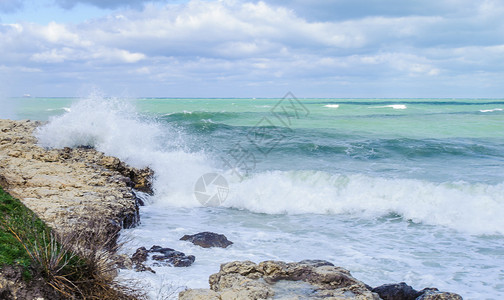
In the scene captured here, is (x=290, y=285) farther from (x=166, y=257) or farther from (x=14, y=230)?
(x=14, y=230)

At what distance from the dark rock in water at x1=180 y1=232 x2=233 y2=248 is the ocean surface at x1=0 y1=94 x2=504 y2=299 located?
18 cm

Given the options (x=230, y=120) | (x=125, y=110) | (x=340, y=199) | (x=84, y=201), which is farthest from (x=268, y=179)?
(x=230, y=120)

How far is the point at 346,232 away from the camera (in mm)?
8547

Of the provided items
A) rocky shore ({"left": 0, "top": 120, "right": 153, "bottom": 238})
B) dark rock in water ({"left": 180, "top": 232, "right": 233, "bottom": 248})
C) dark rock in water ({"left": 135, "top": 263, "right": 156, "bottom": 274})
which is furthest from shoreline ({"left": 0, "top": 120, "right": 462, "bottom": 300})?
dark rock in water ({"left": 180, "top": 232, "right": 233, "bottom": 248})

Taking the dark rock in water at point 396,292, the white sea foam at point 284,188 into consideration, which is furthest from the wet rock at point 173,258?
the white sea foam at point 284,188

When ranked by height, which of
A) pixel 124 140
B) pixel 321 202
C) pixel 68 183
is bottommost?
pixel 321 202

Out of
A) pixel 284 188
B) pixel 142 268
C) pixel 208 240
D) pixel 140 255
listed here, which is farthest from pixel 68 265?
pixel 284 188

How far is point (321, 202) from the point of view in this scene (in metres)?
10.9

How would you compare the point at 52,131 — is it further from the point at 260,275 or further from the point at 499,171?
the point at 499,171

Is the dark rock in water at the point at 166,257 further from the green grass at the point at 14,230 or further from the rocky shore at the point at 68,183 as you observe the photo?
the green grass at the point at 14,230

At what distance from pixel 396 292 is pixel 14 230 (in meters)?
4.05

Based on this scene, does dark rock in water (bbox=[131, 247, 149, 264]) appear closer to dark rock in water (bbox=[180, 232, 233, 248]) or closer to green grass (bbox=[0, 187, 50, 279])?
dark rock in water (bbox=[180, 232, 233, 248])

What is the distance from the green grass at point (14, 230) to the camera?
369 cm

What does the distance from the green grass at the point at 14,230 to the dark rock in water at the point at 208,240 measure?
2.67 metres
